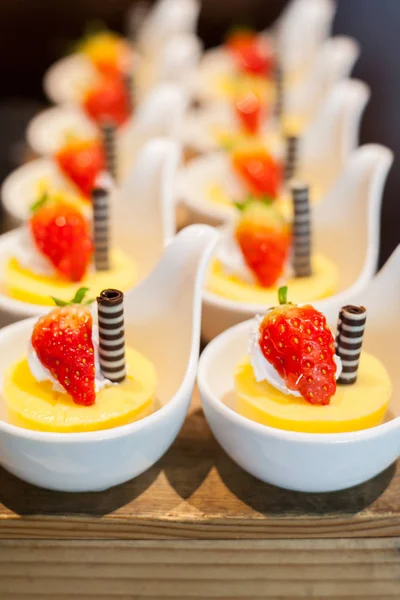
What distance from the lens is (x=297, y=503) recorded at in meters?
1.49

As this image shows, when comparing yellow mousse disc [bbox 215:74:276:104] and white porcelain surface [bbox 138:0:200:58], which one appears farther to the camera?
white porcelain surface [bbox 138:0:200:58]

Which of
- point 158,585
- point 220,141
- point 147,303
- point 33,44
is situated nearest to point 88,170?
point 220,141

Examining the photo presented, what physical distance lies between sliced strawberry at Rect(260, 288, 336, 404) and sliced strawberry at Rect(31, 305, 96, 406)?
0.35 metres

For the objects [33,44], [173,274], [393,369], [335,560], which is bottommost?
[33,44]

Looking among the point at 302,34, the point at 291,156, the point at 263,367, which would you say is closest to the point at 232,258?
the point at 263,367

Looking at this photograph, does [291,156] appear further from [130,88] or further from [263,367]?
[263,367]

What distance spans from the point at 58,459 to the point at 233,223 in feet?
3.15

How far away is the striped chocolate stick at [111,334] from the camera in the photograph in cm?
149

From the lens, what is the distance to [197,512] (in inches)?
58.2

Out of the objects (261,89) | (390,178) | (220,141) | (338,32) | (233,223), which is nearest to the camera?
(233,223)

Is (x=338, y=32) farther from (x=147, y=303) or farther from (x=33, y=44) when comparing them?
(x=147, y=303)

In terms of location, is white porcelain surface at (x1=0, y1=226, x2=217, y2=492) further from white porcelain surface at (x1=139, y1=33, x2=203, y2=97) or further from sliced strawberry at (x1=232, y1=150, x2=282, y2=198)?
white porcelain surface at (x1=139, y1=33, x2=203, y2=97)

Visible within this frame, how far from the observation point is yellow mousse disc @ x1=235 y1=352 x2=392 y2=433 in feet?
4.80

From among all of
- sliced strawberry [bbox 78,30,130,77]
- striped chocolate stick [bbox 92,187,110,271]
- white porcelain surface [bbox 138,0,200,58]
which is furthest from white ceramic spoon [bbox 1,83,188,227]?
white porcelain surface [bbox 138,0,200,58]
